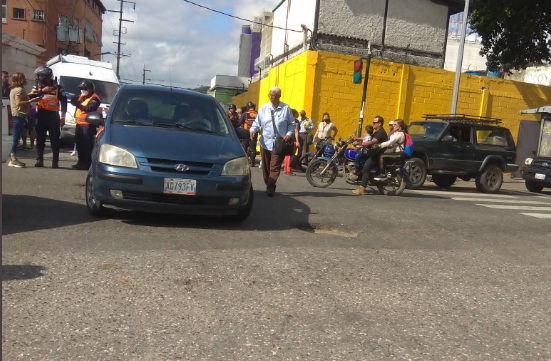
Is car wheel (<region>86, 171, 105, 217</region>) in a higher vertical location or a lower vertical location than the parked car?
lower

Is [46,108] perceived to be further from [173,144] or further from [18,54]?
[18,54]

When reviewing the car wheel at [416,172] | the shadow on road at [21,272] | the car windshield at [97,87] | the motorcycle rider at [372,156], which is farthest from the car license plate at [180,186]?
the car windshield at [97,87]

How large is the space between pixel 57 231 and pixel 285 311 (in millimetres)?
2823

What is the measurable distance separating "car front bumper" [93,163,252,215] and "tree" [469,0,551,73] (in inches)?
627

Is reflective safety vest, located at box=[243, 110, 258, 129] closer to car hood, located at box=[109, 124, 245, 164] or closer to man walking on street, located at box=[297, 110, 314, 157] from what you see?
man walking on street, located at box=[297, 110, 314, 157]

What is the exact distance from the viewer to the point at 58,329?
3.19m

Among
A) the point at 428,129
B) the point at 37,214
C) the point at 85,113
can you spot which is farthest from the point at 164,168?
the point at 428,129

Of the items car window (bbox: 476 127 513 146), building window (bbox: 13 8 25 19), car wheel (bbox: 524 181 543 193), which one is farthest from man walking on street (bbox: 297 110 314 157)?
building window (bbox: 13 8 25 19)

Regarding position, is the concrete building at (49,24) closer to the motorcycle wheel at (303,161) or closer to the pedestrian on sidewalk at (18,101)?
the motorcycle wheel at (303,161)

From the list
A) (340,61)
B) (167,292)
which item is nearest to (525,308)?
(167,292)

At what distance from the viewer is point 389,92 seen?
19.3m

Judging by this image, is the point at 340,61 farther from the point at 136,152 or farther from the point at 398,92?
the point at 136,152

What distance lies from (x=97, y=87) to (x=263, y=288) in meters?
14.0

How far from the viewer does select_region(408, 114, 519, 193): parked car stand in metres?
13.3
